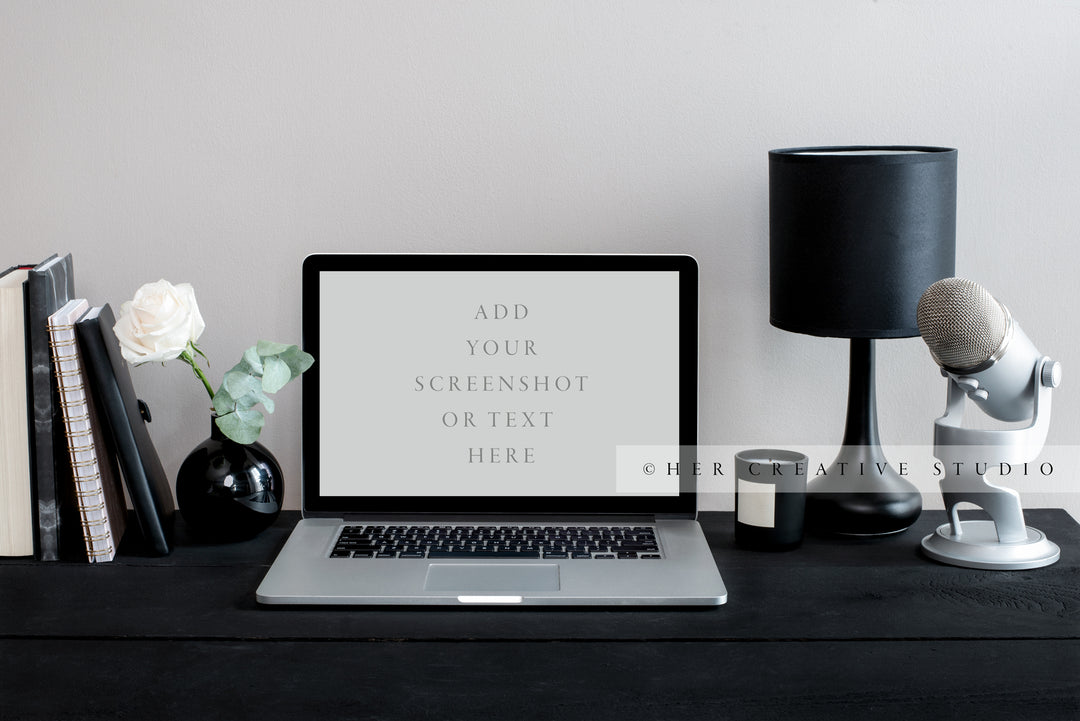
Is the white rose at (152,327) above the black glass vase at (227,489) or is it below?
above

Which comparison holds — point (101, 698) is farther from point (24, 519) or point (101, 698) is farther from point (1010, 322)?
point (1010, 322)

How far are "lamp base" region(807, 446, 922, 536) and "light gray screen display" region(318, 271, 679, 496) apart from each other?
196mm

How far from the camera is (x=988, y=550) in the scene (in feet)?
3.48

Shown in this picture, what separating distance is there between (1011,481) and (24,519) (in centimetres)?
122

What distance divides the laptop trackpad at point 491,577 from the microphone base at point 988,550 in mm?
426

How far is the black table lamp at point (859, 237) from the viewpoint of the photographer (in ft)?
3.34

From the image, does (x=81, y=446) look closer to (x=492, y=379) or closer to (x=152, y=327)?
(x=152, y=327)

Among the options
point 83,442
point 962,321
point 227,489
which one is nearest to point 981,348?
point 962,321

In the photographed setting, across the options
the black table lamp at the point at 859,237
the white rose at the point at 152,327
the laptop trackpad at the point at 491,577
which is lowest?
the laptop trackpad at the point at 491,577

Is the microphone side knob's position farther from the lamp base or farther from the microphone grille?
the lamp base

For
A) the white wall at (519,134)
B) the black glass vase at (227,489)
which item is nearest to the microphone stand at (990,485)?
the white wall at (519,134)

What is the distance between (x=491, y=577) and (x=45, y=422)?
501mm

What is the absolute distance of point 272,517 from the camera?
3.76 feet

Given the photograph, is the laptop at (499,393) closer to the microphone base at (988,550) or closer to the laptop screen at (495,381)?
the laptop screen at (495,381)
